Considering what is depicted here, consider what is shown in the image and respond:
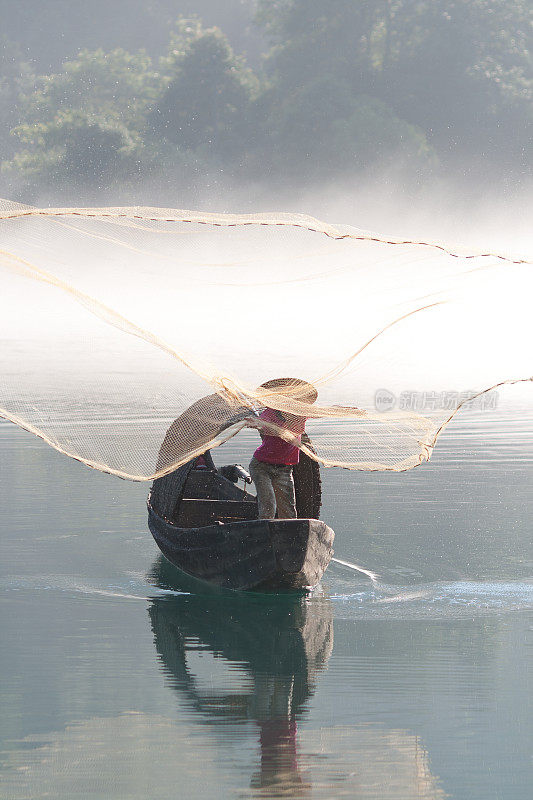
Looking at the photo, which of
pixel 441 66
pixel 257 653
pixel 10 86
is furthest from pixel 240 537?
pixel 10 86

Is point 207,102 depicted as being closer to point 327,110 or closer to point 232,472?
point 327,110

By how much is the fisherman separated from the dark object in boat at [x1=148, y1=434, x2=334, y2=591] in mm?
213

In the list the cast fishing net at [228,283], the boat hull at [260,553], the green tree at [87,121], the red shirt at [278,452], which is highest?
the green tree at [87,121]

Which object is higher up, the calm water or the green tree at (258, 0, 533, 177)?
the green tree at (258, 0, 533, 177)

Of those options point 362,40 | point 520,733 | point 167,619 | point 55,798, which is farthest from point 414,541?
point 362,40

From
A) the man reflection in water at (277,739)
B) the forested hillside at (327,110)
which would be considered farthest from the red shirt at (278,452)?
the forested hillside at (327,110)

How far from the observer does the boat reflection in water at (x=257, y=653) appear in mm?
6852

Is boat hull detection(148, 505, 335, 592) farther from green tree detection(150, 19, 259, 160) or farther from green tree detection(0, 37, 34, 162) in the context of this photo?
green tree detection(0, 37, 34, 162)

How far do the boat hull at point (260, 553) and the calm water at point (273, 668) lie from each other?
183 mm

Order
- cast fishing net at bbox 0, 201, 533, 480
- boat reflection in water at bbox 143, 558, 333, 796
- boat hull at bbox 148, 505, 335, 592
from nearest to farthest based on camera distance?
boat reflection in water at bbox 143, 558, 333, 796
cast fishing net at bbox 0, 201, 533, 480
boat hull at bbox 148, 505, 335, 592

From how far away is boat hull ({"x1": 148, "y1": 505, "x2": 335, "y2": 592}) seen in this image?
948cm

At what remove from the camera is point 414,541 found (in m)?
11.8

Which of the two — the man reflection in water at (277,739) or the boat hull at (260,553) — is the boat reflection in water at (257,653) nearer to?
the man reflection in water at (277,739)

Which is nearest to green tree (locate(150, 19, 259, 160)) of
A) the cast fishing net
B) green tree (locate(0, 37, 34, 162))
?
green tree (locate(0, 37, 34, 162))
